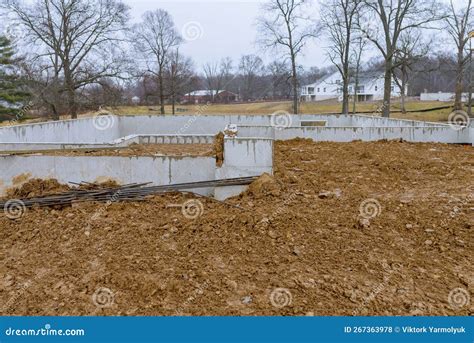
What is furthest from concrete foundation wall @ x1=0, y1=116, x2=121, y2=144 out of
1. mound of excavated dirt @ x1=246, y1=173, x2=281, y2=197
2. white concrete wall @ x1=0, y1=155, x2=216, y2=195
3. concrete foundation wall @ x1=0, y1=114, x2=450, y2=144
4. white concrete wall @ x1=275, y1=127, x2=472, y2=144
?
mound of excavated dirt @ x1=246, y1=173, x2=281, y2=197

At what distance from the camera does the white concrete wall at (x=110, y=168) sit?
17.6ft

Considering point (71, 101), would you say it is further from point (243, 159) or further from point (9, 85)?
point (243, 159)

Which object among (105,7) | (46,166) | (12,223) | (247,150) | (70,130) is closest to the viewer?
(12,223)

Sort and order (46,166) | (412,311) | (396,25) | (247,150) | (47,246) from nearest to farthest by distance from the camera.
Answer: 1. (412,311)
2. (47,246)
3. (247,150)
4. (46,166)
5. (396,25)

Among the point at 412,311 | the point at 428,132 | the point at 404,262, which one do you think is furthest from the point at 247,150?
the point at 428,132

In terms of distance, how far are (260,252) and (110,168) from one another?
297 centimetres

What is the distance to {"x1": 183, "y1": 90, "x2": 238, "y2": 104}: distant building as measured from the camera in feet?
146

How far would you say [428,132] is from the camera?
8.82 meters

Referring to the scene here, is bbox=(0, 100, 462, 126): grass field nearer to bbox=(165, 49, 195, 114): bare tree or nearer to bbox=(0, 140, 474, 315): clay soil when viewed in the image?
bbox=(165, 49, 195, 114): bare tree

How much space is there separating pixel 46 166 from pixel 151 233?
2.48m

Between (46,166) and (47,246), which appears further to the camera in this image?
(46,166)

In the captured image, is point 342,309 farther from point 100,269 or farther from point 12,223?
point 12,223

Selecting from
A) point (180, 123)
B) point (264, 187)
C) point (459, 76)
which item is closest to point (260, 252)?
point (264, 187)

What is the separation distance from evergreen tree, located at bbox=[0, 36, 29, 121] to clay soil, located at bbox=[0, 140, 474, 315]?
2151 centimetres
